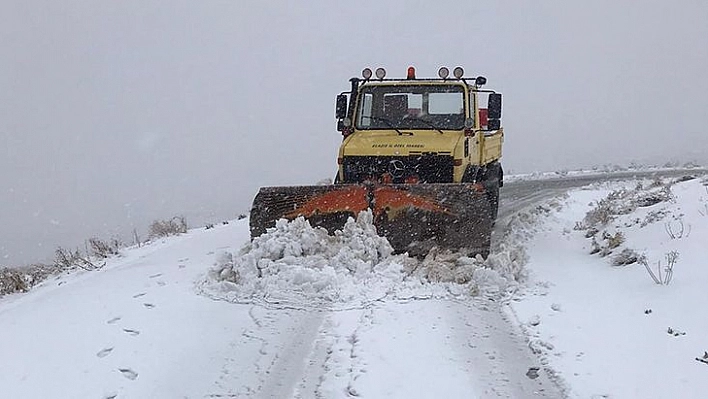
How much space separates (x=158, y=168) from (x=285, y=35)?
33832 mm

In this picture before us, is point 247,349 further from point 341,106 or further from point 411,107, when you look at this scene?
point 411,107

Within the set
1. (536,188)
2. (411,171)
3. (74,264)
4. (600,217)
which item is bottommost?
(536,188)

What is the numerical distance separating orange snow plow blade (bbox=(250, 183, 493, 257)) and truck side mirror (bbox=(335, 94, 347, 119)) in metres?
1.91

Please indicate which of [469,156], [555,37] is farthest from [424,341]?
[555,37]

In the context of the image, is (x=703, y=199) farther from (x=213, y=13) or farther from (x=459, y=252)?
(x=213, y=13)

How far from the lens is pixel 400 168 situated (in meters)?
8.37

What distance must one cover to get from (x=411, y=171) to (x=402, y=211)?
105 centimetres

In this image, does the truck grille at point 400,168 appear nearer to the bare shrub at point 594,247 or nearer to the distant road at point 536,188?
the bare shrub at point 594,247

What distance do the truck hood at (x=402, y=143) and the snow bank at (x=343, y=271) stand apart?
4.28 feet

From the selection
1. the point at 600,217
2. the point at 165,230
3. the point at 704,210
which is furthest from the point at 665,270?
the point at 165,230

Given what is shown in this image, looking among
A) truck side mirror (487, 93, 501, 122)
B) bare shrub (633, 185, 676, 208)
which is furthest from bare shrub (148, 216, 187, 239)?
bare shrub (633, 185, 676, 208)

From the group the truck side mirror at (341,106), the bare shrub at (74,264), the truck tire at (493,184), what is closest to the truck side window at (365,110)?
the truck side mirror at (341,106)

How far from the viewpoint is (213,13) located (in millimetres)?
64125

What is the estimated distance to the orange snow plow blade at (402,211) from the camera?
721 centimetres
